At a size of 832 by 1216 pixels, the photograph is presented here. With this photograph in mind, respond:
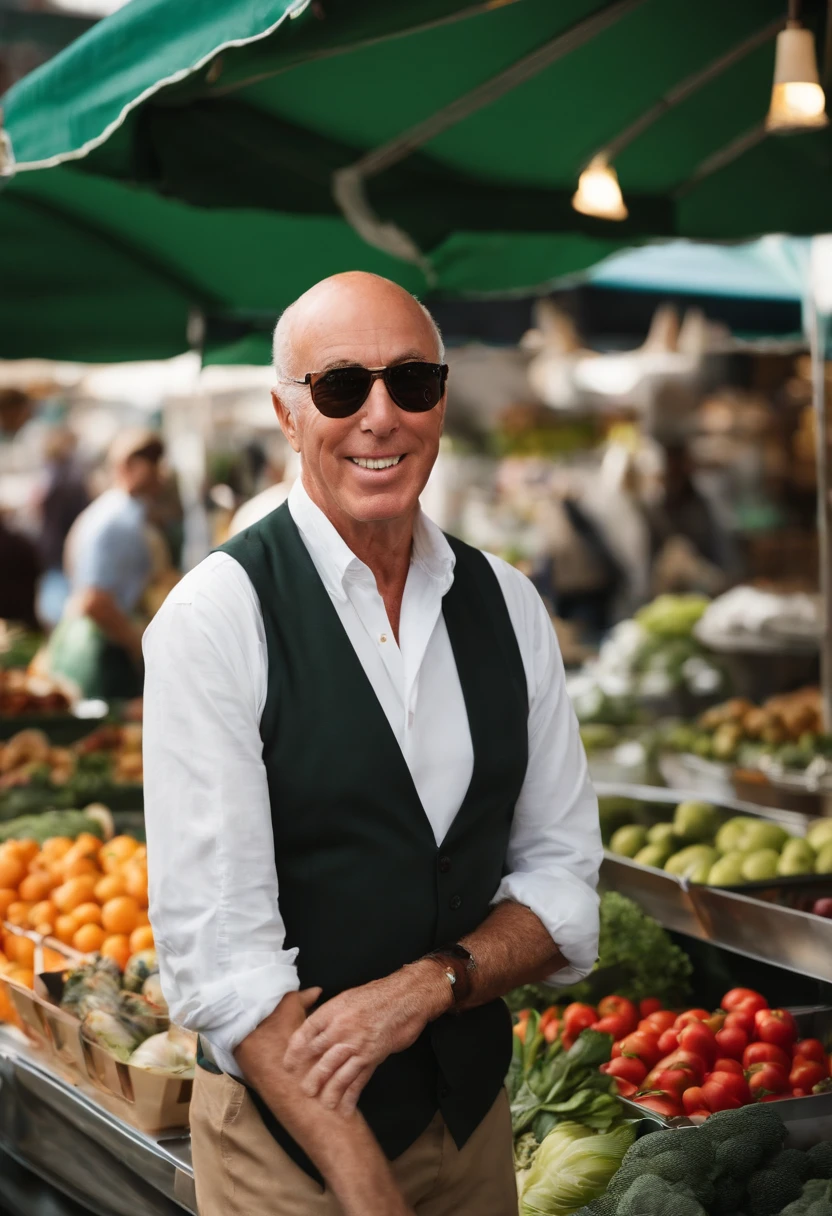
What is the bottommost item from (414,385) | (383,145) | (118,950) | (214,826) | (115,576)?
(118,950)

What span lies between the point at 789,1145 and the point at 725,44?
2.80 m

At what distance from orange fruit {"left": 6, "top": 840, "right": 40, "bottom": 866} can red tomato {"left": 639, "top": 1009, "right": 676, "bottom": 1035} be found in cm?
189

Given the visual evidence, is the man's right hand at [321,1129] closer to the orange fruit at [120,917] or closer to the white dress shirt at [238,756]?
the white dress shirt at [238,756]

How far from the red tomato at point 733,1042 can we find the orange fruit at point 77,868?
1.79m

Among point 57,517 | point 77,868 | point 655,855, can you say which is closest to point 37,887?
point 77,868

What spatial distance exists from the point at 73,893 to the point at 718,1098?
1.84m

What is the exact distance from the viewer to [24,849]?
411cm

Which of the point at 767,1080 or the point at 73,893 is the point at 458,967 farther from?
the point at 73,893

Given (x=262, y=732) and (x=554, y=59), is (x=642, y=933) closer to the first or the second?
(x=262, y=732)

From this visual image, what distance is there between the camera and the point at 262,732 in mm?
1837

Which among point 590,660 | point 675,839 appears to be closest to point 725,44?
point 675,839

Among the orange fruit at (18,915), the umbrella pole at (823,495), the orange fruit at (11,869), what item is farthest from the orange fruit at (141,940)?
the umbrella pole at (823,495)

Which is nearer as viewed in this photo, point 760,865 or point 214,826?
point 214,826

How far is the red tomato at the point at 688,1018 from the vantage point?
305 cm
